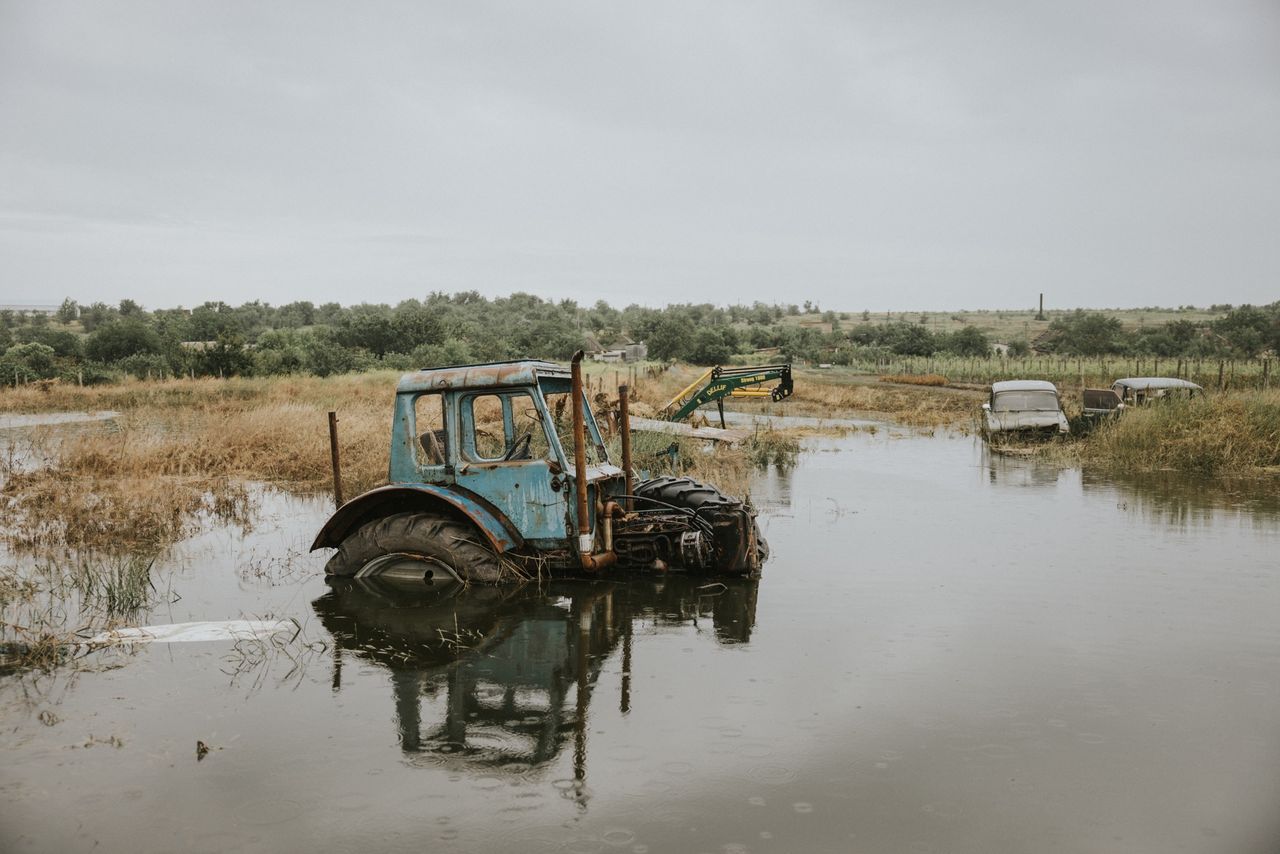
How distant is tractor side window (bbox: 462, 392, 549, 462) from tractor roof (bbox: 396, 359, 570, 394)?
0.15 m

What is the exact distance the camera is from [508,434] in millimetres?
7652

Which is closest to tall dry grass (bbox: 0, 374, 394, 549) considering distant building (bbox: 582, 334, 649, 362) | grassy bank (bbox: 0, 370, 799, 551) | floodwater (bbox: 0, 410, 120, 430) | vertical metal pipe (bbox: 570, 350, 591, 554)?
grassy bank (bbox: 0, 370, 799, 551)

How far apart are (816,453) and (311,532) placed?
448 inches

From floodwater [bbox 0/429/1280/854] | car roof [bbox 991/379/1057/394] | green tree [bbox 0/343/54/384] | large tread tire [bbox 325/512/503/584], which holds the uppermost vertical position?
green tree [bbox 0/343/54/384]

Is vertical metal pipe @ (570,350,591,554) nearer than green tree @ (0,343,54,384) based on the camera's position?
Yes

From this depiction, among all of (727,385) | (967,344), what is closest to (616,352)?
(967,344)

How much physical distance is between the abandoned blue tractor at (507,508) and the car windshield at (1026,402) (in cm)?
1366

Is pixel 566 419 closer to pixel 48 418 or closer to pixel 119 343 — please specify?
pixel 48 418

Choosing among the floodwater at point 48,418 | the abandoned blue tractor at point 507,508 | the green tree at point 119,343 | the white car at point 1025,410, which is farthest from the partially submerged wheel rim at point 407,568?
the green tree at point 119,343

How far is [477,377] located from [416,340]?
136 ft

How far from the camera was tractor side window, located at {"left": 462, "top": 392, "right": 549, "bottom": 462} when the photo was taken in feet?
24.4

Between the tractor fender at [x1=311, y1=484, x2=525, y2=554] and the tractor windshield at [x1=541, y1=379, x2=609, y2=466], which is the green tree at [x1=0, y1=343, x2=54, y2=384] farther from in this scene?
the tractor windshield at [x1=541, y1=379, x2=609, y2=466]

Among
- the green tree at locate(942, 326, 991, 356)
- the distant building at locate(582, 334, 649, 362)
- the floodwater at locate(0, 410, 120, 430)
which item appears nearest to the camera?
the floodwater at locate(0, 410, 120, 430)

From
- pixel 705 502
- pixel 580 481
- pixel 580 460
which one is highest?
pixel 580 460
